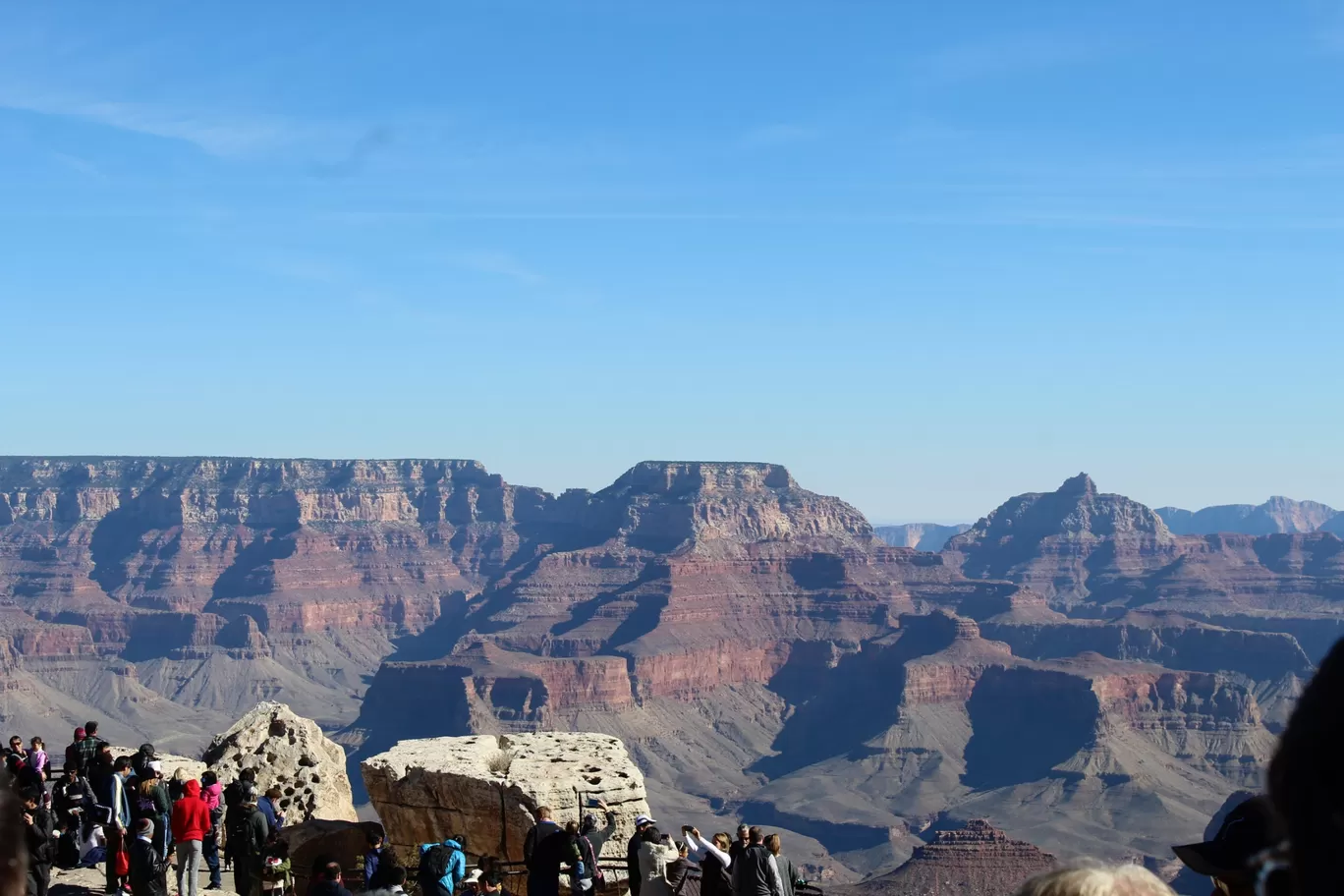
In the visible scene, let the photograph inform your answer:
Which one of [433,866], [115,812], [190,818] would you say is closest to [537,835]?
[433,866]

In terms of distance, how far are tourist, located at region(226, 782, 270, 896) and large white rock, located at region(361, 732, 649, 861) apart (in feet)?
9.57

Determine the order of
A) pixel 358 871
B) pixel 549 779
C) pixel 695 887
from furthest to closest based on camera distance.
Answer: pixel 549 779 → pixel 358 871 → pixel 695 887

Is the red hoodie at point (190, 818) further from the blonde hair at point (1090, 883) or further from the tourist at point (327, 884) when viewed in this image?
the blonde hair at point (1090, 883)

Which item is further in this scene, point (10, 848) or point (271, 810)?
point (271, 810)

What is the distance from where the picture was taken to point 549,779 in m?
20.6

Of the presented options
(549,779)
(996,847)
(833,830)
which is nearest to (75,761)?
Result: (549,779)

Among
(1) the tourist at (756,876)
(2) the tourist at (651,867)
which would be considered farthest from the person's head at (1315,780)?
(2) the tourist at (651,867)

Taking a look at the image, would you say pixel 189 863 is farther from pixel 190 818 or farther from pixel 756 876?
pixel 756 876

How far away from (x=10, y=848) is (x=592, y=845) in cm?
1601

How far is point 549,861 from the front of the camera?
16344mm

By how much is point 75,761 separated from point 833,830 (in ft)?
398

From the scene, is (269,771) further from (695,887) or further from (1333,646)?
(1333,646)

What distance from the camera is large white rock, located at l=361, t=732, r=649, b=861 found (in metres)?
20.3

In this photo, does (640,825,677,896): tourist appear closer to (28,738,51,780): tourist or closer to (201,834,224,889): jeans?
(201,834,224,889): jeans
